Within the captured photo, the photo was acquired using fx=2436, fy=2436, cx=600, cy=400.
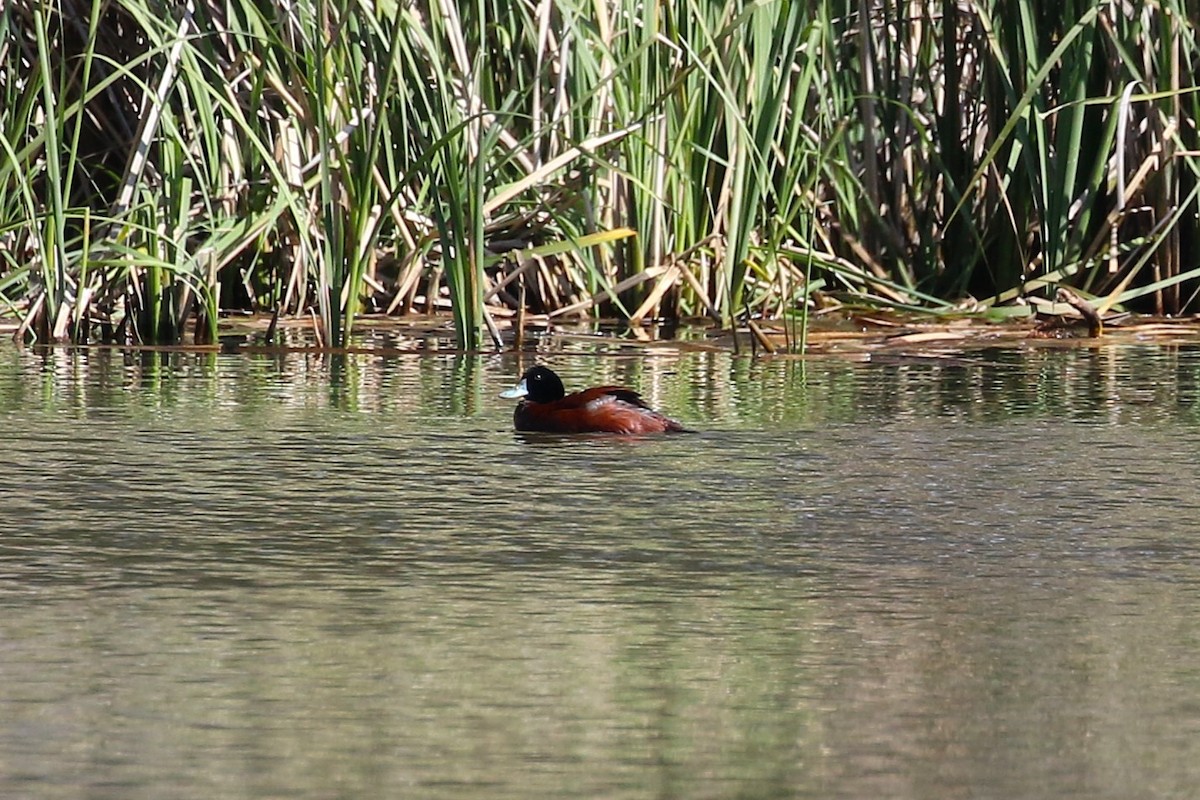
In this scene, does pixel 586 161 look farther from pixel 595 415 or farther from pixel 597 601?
pixel 597 601

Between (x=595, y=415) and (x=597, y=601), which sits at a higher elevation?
(x=595, y=415)

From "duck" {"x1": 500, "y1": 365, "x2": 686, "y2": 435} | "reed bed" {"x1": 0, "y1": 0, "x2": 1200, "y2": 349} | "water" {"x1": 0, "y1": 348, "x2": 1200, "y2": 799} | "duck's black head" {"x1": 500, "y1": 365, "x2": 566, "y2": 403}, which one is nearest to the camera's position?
"water" {"x1": 0, "y1": 348, "x2": 1200, "y2": 799}

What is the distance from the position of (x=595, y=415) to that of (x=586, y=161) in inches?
117

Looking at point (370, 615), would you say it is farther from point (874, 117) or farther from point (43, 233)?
point (874, 117)

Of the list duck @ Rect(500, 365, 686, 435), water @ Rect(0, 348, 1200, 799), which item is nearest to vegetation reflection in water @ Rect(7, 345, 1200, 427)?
water @ Rect(0, 348, 1200, 799)

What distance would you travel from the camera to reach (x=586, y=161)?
28.6ft

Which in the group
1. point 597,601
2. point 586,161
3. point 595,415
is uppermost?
point 586,161

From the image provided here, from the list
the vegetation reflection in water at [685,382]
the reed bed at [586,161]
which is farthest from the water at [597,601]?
the reed bed at [586,161]

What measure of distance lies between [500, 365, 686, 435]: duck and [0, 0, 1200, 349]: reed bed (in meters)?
1.49

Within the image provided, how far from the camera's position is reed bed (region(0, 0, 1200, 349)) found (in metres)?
7.77

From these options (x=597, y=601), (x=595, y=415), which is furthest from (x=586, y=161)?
(x=597, y=601)

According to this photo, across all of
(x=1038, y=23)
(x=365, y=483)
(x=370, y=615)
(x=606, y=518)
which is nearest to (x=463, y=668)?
(x=370, y=615)

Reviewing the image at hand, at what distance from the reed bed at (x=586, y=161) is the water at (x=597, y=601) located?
151 centimetres

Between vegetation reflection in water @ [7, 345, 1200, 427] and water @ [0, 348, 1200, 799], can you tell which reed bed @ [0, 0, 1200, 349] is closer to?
vegetation reflection in water @ [7, 345, 1200, 427]
